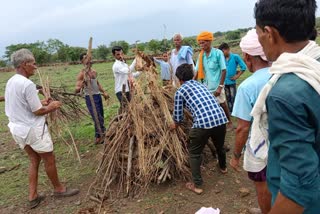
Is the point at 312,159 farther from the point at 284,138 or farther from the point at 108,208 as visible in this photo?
the point at 108,208

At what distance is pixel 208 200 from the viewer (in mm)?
3588

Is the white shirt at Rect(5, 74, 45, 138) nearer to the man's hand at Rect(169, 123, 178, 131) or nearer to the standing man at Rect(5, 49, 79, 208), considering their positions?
the standing man at Rect(5, 49, 79, 208)

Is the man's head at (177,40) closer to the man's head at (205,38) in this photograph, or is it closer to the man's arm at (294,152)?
the man's head at (205,38)

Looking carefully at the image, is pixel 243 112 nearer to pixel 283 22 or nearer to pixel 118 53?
pixel 283 22

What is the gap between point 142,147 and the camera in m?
4.03

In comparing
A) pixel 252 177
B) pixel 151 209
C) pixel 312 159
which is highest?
pixel 312 159

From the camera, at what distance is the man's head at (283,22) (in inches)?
41.9

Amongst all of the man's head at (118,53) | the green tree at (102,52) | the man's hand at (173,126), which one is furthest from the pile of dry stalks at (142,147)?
the green tree at (102,52)

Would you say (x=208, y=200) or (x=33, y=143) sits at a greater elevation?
(x=33, y=143)

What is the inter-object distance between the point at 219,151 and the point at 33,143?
2.24 m

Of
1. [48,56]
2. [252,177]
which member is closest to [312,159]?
[252,177]

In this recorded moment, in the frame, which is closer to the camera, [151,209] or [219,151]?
[151,209]

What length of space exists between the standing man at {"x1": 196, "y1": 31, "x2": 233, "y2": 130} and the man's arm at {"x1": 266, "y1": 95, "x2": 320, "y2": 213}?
411 centimetres

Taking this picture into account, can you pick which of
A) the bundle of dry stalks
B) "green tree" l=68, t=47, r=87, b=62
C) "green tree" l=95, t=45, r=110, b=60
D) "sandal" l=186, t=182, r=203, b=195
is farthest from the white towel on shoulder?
"green tree" l=95, t=45, r=110, b=60
